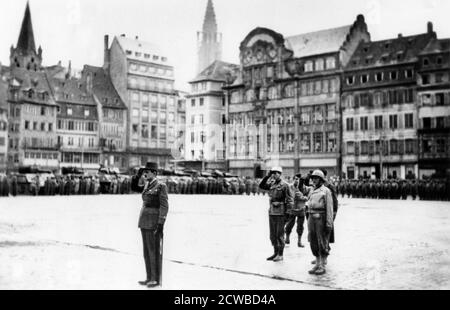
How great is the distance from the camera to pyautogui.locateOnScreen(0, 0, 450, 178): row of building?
61969 millimetres

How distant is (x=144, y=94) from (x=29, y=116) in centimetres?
1899

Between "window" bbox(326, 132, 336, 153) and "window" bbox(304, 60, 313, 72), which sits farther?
"window" bbox(304, 60, 313, 72)

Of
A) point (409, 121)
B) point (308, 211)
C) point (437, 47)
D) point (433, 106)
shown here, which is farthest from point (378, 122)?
point (308, 211)

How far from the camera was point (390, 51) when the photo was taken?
214 feet

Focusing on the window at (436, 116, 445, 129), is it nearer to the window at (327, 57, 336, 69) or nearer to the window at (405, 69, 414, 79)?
the window at (405, 69, 414, 79)

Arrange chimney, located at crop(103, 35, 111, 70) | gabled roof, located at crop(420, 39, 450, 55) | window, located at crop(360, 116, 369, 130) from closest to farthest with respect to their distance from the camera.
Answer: gabled roof, located at crop(420, 39, 450, 55) → window, located at crop(360, 116, 369, 130) → chimney, located at crop(103, 35, 111, 70)

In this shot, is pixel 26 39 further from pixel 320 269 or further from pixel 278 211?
pixel 320 269

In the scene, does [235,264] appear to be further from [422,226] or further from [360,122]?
[360,122]

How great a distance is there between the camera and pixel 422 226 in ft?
64.8

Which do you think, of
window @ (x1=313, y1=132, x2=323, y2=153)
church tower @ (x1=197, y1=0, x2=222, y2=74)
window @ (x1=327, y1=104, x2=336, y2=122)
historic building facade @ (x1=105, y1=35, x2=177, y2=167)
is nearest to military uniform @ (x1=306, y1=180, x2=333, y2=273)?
window @ (x1=327, y1=104, x2=336, y2=122)

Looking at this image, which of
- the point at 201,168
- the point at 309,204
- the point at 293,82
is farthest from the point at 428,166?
the point at 309,204

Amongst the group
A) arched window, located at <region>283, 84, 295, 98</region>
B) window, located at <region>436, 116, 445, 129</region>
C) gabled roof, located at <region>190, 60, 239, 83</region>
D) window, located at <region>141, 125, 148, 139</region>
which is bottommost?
window, located at <region>436, 116, 445, 129</region>

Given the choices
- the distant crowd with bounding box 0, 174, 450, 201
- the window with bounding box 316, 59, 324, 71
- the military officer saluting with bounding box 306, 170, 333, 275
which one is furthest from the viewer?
the window with bounding box 316, 59, 324, 71

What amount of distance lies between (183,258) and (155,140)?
268 feet
